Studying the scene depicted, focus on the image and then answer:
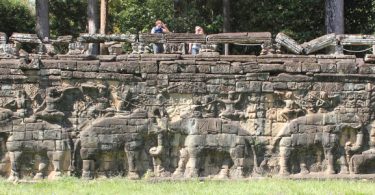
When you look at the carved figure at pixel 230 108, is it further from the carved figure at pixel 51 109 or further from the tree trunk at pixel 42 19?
the tree trunk at pixel 42 19

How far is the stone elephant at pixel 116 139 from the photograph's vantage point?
1205cm

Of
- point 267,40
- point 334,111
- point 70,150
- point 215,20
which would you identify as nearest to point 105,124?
point 70,150

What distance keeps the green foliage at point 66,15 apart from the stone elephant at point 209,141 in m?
17.9

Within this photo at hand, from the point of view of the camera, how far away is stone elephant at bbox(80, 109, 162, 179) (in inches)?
474

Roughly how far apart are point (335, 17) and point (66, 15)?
15989mm

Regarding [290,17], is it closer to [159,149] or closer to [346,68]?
[346,68]

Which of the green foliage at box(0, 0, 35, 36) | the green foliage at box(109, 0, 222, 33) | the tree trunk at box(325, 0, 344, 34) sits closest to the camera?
the tree trunk at box(325, 0, 344, 34)

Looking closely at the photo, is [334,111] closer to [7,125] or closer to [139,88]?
[139,88]

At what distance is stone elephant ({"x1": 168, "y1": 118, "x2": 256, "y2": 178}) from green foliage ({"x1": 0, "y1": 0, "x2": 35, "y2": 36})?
16.4m

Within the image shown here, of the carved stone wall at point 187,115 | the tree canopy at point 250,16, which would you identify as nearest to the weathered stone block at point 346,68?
the carved stone wall at point 187,115

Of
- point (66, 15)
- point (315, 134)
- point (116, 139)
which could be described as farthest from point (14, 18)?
point (315, 134)

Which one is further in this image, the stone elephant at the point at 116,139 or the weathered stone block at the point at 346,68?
the weathered stone block at the point at 346,68

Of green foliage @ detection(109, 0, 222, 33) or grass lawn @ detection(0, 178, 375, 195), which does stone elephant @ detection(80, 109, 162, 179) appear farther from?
green foliage @ detection(109, 0, 222, 33)

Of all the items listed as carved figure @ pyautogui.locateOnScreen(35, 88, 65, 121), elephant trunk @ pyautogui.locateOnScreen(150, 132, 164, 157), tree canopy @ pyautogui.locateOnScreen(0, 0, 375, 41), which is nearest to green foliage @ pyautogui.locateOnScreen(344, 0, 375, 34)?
tree canopy @ pyautogui.locateOnScreen(0, 0, 375, 41)
